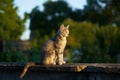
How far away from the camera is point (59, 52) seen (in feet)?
35.4

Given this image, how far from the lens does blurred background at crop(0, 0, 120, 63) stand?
76.6 ft

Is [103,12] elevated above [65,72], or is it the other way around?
[103,12]

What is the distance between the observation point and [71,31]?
182ft

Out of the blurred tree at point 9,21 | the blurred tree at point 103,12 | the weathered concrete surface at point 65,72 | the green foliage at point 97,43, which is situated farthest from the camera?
the blurred tree at point 103,12

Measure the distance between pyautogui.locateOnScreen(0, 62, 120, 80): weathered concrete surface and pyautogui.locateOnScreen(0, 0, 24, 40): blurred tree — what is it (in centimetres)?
3322

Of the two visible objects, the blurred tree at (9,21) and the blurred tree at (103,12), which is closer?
the blurred tree at (9,21)

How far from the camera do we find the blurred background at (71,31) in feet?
76.6

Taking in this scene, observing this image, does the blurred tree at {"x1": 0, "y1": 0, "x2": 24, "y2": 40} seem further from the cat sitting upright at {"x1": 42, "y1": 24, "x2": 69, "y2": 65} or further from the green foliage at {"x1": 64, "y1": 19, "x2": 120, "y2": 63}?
the cat sitting upright at {"x1": 42, "y1": 24, "x2": 69, "y2": 65}

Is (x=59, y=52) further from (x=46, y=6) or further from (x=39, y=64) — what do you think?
(x=46, y=6)

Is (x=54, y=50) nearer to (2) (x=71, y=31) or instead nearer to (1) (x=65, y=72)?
(1) (x=65, y=72)

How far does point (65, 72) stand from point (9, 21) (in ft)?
118

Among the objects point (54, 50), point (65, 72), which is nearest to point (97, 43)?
point (54, 50)

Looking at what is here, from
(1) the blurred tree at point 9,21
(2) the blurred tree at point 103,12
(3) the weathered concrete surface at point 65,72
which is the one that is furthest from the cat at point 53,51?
(2) the blurred tree at point 103,12

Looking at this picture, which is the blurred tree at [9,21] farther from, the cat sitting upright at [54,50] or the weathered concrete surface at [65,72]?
the cat sitting upright at [54,50]
